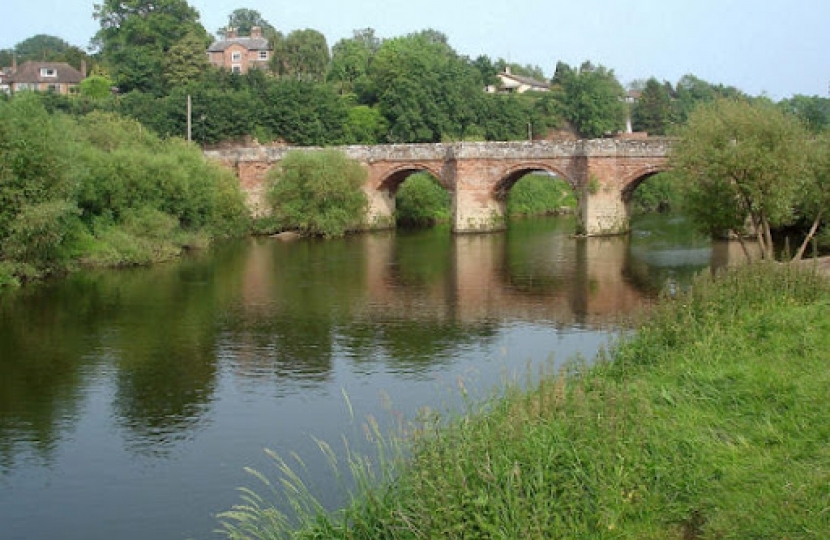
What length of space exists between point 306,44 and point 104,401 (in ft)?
198

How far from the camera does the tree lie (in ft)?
209

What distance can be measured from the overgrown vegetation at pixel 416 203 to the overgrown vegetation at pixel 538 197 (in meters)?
5.31

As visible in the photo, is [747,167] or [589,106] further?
[589,106]

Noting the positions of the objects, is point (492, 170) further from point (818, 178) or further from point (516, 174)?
point (818, 178)

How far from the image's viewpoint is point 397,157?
140 feet

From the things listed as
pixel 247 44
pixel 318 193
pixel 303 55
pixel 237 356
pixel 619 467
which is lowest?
pixel 237 356

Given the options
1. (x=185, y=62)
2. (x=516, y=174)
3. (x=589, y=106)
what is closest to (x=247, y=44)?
(x=185, y=62)

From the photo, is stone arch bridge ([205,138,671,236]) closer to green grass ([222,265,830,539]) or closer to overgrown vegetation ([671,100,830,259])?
overgrown vegetation ([671,100,830,259])

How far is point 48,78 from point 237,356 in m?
62.6

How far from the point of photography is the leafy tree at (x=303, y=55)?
71.4 meters

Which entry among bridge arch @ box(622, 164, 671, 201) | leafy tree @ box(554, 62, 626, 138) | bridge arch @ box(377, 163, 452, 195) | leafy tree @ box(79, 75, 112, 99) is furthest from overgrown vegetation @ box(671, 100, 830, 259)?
leafy tree @ box(79, 75, 112, 99)

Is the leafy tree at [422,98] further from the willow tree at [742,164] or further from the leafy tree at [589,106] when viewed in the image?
the willow tree at [742,164]

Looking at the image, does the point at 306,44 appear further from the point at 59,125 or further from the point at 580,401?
the point at 580,401

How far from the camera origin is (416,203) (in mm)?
46188
